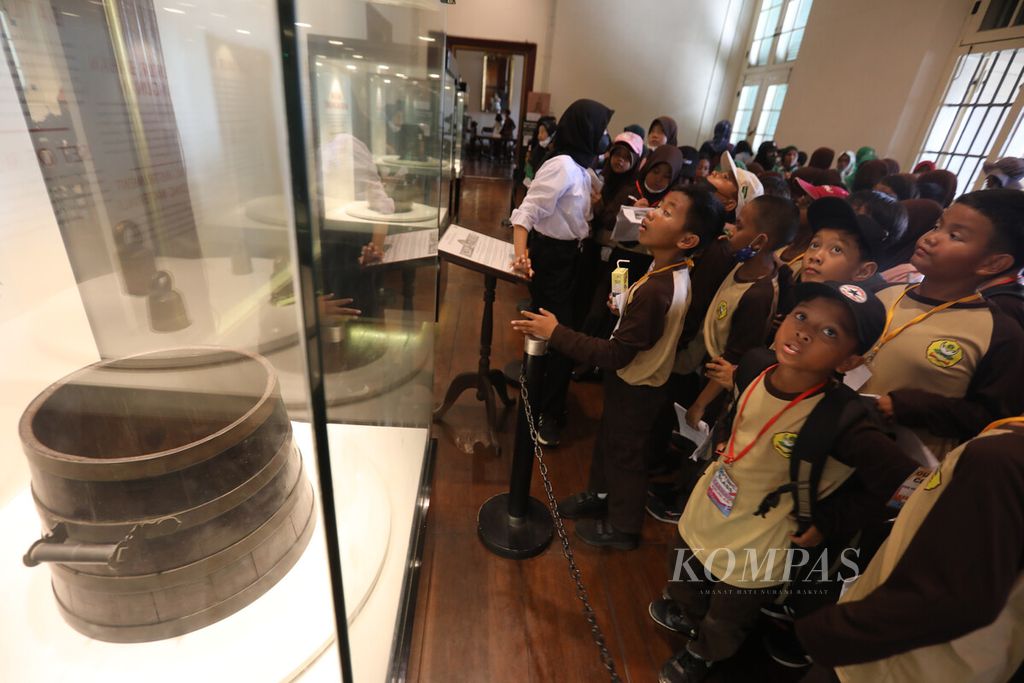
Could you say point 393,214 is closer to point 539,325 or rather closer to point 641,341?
point 539,325

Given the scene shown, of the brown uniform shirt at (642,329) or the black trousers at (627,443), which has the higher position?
the brown uniform shirt at (642,329)

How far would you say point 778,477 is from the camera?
1.24 metres

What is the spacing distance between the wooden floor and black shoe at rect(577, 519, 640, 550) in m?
0.03

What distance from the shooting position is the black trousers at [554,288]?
2.55m

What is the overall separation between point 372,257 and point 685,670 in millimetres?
1554

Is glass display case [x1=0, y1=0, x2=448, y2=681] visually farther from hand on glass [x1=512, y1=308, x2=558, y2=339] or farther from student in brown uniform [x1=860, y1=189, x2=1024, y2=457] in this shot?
student in brown uniform [x1=860, y1=189, x2=1024, y2=457]

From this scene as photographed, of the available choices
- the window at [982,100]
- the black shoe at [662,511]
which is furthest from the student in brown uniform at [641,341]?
the window at [982,100]

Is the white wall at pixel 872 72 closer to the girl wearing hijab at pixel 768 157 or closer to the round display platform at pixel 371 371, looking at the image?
the girl wearing hijab at pixel 768 157

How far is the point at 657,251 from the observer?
169 centimetres

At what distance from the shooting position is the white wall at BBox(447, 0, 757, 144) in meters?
8.81

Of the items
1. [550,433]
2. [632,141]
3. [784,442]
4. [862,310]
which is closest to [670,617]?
[784,442]

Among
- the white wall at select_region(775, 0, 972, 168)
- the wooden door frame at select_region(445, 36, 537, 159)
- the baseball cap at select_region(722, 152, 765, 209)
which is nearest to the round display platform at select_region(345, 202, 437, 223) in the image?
the baseball cap at select_region(722, 152, 765, 209)

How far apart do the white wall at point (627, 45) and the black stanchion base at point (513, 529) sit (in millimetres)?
9076

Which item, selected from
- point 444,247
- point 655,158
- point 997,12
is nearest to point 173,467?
point 444,247
